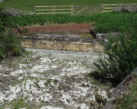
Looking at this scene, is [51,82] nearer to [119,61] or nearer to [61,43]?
[119,61]

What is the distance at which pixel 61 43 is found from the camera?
8.25 m

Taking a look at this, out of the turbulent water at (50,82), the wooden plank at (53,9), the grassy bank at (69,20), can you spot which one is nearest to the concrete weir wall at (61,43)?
the turbulent water at (50,82)

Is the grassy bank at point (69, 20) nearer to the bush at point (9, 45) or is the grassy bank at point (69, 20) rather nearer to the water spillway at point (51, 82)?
the bush at point (9, 45)

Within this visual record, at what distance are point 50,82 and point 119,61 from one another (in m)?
1.57

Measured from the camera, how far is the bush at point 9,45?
7.34 m

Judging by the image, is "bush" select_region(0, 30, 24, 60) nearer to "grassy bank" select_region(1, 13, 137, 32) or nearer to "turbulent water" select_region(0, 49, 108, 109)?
"turbulent water" select_region(0, 49, 108, 109)

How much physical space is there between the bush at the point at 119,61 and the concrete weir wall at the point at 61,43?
194 cm

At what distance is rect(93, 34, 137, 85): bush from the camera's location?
17.9ft

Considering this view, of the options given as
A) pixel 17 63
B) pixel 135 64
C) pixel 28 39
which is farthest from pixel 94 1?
pixel 135 64

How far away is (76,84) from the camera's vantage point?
5555 millimetres

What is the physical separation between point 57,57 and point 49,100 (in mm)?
2582

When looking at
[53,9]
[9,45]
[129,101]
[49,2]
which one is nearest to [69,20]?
[53,9]

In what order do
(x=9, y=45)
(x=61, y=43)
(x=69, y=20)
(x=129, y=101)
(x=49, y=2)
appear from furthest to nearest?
(x=49, y=2) → (x=69, y=20) → (x=61, y=43) → (x=9, y=45) → (x=129, y=101)

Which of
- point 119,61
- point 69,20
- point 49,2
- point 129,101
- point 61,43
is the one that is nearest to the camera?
point 129,101
